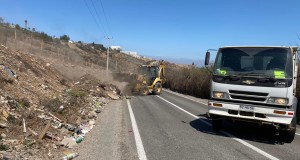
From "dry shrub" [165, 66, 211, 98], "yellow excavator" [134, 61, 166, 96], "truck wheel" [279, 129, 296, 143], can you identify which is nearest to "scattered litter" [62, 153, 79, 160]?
"truck wheel" [279, 129, 296, 143]

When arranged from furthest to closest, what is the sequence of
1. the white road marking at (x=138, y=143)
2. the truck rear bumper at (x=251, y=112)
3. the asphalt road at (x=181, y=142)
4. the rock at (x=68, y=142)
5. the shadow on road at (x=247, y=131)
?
the shadow on road at (x=247, y=131)
the truck rear bumper at (x=251, y=112)
the rock at (x=68, y=142)
the asphalt road at (x=181, y=142)
the white road marking at (x=138, y=143)

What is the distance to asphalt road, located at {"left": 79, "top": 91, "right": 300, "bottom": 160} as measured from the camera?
26.7 feet

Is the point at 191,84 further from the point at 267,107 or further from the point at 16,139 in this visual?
the point at 16,139

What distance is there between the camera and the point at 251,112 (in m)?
9.70

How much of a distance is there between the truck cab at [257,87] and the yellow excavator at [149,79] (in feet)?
62.6

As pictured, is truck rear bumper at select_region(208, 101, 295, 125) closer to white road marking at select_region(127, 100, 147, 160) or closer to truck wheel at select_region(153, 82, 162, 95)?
white road marking at select_region(127, 100, 147, 160)

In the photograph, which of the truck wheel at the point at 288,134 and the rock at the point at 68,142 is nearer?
the rock at the point at 68,142

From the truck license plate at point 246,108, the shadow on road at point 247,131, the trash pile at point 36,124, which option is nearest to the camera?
the trash pile at point 36,124

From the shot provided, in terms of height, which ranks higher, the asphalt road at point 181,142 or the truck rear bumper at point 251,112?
the truck rear bumper at point 251,112

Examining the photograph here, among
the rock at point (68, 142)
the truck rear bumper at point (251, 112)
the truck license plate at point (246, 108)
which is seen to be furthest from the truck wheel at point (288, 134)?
the rock at point (68, 142)

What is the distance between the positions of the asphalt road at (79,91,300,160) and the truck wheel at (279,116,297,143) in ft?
0.77

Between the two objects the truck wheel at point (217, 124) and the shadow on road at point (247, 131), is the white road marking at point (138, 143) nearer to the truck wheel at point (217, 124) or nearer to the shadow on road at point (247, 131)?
the shadow on road at point (247, 131)

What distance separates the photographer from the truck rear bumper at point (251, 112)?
30.5 ft

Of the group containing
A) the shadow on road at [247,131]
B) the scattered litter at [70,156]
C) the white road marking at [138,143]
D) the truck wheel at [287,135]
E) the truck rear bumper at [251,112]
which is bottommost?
the scattered litter at [70,156]
